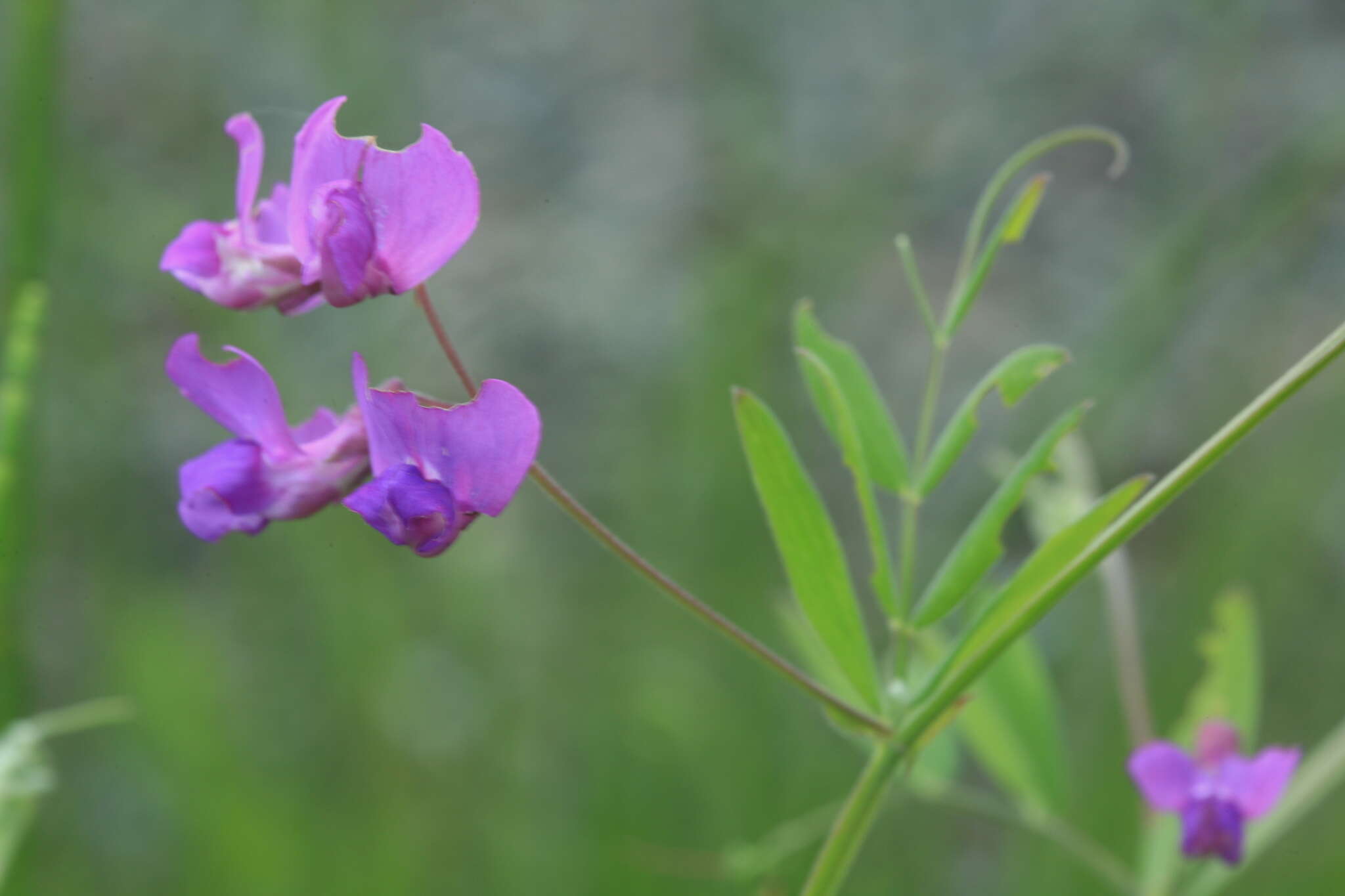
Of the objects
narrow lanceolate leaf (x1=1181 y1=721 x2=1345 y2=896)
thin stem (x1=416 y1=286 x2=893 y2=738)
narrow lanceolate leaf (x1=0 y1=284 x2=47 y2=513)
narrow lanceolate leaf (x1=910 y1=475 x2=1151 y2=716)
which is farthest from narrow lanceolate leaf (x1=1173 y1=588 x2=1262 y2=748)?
narrow lanceolate leaf (x1=0 y1=284 x2=47 y2=513)

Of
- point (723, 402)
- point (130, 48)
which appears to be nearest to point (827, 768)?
point (723, 402)

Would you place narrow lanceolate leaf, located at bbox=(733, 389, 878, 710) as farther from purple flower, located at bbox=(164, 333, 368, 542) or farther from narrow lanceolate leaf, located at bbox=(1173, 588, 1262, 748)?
narrow lanceolate leaf, located at bbox=(1173, 588, 1262, 748)

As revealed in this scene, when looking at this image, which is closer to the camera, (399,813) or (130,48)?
(399,813)

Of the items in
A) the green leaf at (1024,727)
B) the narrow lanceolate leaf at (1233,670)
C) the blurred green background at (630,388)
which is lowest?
the blurred green background at (630,388)

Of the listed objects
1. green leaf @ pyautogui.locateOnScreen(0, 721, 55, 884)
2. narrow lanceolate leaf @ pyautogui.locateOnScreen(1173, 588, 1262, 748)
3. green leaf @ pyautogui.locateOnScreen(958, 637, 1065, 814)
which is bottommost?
green leaf @ pyautogui.locateOnScreen(0, 721, 55, 884)

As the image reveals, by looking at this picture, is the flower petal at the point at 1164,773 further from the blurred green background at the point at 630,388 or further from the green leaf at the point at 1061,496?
the blurred green background at the point at 630,388

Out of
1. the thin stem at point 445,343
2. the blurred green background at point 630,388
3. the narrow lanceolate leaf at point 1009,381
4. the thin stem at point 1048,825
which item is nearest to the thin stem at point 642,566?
the thin stem at point 445,343

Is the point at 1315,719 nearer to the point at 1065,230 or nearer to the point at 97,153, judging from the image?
the point at 1065,230
